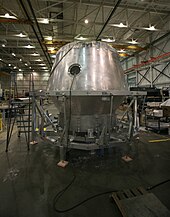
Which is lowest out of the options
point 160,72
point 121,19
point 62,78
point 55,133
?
point 55,133

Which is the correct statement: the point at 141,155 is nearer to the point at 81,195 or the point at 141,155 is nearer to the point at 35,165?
the point at 81,195

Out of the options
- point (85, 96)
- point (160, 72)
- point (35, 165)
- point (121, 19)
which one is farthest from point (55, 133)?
point (160, 72)

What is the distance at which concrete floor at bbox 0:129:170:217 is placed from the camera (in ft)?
5.26

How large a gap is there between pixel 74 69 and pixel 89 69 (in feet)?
1.13

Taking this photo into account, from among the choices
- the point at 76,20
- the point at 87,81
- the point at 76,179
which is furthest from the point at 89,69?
the point at 76,20

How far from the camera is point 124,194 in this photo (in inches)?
70.0

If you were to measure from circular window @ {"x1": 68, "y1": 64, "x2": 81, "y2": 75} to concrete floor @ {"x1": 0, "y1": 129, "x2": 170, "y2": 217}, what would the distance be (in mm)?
1824

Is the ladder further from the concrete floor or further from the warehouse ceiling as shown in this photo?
the warehouse ceiling

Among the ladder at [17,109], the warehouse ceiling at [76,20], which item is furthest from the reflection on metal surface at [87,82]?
the warehouse ceiling at [76,20]

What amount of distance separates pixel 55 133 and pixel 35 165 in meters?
0.80

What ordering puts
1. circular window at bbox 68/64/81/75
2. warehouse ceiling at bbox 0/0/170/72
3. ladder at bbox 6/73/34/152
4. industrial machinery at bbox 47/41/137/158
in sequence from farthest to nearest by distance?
warehouse ceiling at bbox 0/0/170/72 → ladder at bbox 6/73/34/152 → circular window at bbox 68/64/81/75 → industrial machinery at bbox 47/41/137/158

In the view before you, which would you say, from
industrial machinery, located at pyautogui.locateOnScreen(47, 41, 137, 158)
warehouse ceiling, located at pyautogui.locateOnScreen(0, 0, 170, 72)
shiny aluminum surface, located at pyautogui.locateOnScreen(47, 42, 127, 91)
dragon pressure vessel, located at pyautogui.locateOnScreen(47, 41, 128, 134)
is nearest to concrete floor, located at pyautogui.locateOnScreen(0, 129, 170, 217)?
industrial machinery, located at pyautogui.locateOnScreen(47, 41, 137, 158)

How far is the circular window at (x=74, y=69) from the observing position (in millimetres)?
2896

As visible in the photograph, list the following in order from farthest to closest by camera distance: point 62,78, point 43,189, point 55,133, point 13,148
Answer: point 13,148 → point 55,133 → point 62,78 → point 43,189
